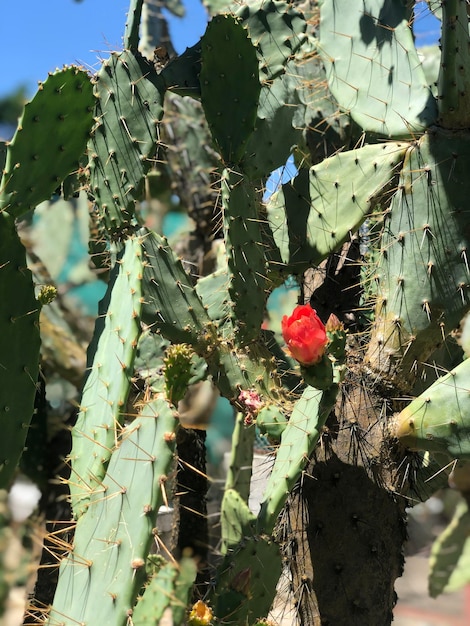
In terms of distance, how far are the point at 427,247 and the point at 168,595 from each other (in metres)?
0.93

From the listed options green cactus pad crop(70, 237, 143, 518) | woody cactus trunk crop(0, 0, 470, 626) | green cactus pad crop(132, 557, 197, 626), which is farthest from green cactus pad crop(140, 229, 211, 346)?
green cactus pad crop(132, 557, 197, 626)

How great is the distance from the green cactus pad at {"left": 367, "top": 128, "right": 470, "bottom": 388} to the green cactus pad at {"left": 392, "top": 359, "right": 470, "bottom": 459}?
17 centimetres

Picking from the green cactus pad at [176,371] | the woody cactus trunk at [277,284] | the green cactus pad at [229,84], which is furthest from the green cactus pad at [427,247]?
the green cactus pad at [176,371]

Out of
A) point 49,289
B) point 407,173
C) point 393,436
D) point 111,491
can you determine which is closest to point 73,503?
point 111,491

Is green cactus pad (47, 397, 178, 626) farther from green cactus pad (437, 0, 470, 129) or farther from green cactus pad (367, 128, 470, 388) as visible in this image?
green cactus pad (437, 0, 470, 129)

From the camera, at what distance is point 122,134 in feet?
6.22

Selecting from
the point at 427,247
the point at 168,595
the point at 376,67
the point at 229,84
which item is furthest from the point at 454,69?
the point at 168,595

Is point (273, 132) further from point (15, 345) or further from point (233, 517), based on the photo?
point (233, 517)

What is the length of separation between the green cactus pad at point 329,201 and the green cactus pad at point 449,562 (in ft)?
8.43

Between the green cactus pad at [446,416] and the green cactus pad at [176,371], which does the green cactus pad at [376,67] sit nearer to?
the green cactus pad at [446,416]

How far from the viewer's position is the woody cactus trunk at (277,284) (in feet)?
5.17

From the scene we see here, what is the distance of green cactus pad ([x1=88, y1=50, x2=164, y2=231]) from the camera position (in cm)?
188

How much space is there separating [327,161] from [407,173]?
0.93 feet

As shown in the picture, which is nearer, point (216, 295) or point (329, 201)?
point (329, 201)
